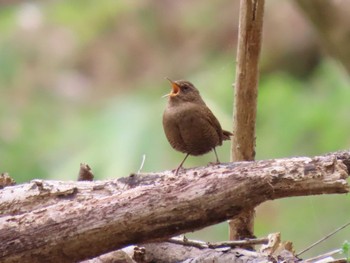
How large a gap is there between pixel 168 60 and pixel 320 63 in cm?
163

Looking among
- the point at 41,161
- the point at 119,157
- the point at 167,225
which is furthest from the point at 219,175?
the point at 41,161

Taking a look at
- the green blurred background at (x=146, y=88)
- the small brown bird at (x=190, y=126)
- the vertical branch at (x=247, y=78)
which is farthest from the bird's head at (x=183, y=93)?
the green blurred background at (x=146, y=88)

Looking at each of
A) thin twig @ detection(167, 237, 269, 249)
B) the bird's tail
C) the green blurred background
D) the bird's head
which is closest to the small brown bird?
the bird's head

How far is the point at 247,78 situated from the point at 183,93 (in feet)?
1.75

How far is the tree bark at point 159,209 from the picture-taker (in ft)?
11.1

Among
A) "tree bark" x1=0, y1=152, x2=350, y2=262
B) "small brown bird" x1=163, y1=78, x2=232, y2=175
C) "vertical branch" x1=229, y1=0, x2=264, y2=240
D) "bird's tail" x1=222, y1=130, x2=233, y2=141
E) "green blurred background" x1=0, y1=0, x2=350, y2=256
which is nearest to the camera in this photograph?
"tree bark" x1=0, y1=152, x2=350, y2=262

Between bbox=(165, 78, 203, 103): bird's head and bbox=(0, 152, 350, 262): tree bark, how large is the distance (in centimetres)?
63

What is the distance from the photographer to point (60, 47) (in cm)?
1061

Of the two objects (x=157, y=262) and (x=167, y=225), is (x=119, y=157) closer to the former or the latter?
(x=157, y=262)

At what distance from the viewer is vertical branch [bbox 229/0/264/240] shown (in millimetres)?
4590

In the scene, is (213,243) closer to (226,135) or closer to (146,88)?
(226,135)

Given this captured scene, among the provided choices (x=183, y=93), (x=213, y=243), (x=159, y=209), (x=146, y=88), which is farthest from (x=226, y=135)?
(x=146, y=88)

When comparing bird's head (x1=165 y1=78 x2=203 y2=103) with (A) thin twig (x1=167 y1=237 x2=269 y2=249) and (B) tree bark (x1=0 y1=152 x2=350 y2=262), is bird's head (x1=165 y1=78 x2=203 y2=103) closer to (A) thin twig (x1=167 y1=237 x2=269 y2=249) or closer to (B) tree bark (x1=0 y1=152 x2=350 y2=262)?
A: (A) thin twig (x1=167 y1=237 x2=269 y2=249)

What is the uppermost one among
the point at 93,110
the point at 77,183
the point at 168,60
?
the point at 168,60
